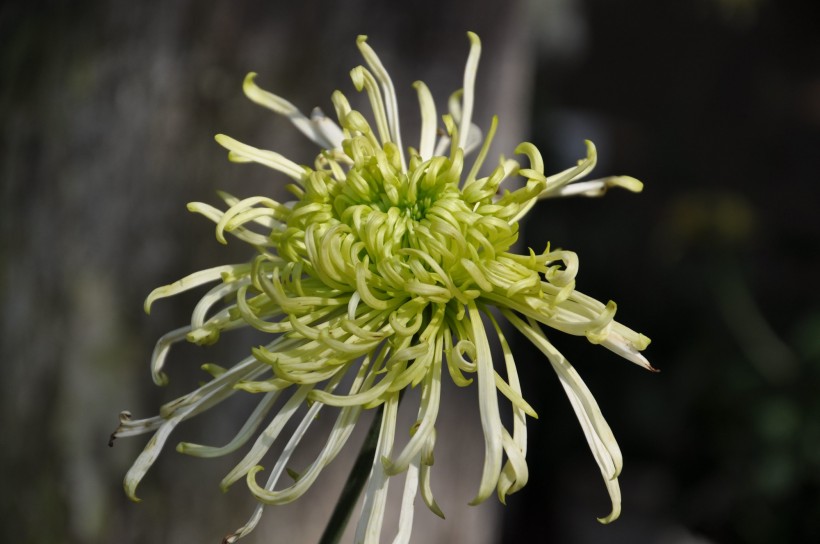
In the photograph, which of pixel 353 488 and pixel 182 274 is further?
pixel 182 274

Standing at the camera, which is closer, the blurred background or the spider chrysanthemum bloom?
the spider chrysanthemum bloom

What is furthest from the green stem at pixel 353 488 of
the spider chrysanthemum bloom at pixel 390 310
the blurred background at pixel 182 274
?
the blurred background at pixel 182 274

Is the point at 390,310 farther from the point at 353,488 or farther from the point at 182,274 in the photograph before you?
the point at 182,274

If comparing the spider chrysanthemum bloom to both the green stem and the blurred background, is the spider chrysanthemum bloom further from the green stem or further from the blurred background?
the blurred background

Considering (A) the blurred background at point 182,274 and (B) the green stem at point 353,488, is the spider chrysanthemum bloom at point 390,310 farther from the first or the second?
(A) the blurred background at point 182,274

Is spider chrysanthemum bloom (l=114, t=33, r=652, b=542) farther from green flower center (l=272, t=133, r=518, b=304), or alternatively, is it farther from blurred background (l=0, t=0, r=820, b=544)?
blurred background (l=0, t=0, r=820, b=544)

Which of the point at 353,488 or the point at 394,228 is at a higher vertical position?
the point at 394,228

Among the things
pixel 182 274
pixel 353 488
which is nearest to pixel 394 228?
pixel 353 488

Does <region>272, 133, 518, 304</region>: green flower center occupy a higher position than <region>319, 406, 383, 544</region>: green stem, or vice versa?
<region>272, 133, 518, 304</region>: green flower center

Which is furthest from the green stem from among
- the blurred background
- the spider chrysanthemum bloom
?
the blurred background
